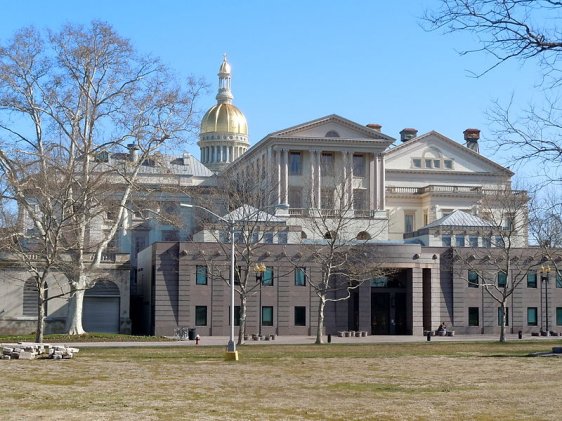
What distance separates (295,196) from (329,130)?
8389 millimetres

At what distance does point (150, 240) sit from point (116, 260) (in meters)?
28.0

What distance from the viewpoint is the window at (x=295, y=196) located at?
107m

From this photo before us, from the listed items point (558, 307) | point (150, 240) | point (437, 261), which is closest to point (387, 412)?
point (437, 261)

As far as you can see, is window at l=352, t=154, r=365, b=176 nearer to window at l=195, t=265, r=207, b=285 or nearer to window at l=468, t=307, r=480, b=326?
window at l=468, t=307, r=480, b=326

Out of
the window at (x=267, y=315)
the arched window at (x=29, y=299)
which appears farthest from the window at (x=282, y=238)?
the arched window at (x=29, y=299)

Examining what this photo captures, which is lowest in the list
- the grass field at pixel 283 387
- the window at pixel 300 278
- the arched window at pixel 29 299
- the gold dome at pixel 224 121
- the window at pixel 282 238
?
the grass field at pixel 283 387

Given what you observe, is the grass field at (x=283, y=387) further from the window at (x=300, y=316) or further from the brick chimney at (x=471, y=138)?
the brick chimney at (x=471, y=138)

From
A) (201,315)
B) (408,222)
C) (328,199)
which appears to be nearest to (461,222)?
(328,199)

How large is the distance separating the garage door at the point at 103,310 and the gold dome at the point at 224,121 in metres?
85.9

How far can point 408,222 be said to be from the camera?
118562 millimetres

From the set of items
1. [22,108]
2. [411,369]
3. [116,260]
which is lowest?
[411,369]

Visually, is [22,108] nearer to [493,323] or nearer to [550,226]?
[493,323]

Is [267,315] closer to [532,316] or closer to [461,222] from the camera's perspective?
[461,222]

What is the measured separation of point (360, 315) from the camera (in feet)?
254
